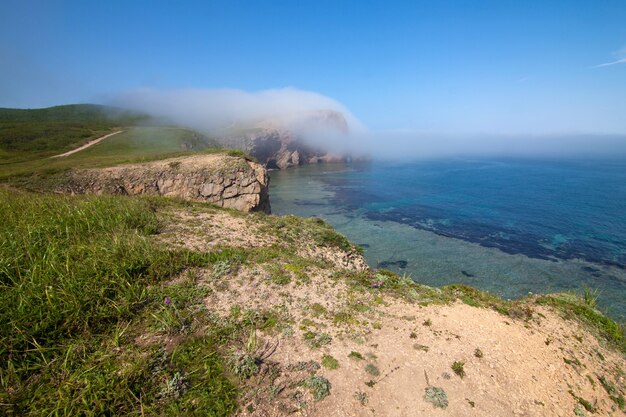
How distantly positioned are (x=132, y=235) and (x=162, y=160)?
28.5m

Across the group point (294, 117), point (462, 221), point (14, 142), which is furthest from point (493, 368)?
point (294, 117)

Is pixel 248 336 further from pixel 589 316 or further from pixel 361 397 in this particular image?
pixel 589 316

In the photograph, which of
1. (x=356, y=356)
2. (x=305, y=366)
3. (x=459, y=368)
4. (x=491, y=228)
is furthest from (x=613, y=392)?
(x=491, y=228)

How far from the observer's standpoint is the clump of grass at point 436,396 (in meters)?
6.21

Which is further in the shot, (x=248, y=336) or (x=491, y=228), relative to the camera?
(x=491, y=228)

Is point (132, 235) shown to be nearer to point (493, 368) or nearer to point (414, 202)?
point (493, 368)

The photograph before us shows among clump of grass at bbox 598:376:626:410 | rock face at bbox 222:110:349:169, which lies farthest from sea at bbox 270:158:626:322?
rock face at bbox 222:110:349:169

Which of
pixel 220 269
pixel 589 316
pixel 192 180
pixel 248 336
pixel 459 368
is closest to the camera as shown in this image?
pixel 459 368

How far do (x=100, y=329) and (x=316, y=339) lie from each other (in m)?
5.07

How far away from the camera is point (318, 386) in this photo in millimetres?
6223

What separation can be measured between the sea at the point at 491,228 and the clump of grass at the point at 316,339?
11.9 meters

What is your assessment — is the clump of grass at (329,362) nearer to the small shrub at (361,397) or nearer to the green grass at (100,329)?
the small shrub at (361,397)

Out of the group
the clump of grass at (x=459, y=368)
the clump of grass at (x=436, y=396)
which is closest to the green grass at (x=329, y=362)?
the clump of grass at (x=436, y=396)

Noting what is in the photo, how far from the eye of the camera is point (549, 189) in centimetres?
6769
